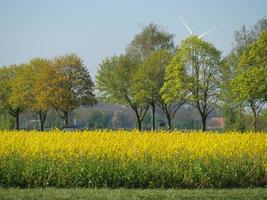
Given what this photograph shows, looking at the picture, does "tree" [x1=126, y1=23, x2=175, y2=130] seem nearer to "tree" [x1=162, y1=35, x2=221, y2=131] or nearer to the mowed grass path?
"tree" [x1=162, y1=35, x2=221, y2=131]

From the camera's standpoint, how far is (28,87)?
7325cm

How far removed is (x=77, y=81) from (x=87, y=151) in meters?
49.1

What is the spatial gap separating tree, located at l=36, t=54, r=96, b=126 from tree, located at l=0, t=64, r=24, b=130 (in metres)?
7.92

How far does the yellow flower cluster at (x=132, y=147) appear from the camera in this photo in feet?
60.8

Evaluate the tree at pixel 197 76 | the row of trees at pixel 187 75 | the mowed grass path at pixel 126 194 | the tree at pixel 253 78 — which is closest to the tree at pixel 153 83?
the row of trees at pixel 187 75

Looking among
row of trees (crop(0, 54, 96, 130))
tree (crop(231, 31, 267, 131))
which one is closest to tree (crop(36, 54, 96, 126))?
row of trees (crop(0, 54, 96, 130))

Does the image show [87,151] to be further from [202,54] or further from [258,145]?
[202,54]

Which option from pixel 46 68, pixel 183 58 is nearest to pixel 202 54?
pixel 183 58

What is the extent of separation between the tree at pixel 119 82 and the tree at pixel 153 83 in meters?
2.72

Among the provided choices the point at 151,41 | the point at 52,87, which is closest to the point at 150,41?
the point at 151,41

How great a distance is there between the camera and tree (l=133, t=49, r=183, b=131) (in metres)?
64.6

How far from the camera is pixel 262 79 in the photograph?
48.3 metres

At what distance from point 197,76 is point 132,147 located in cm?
3928

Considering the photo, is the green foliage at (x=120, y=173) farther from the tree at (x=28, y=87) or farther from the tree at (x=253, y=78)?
the tree at (x=28, y=87)
